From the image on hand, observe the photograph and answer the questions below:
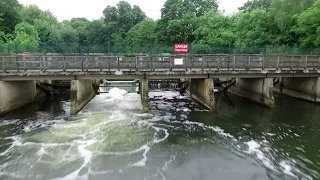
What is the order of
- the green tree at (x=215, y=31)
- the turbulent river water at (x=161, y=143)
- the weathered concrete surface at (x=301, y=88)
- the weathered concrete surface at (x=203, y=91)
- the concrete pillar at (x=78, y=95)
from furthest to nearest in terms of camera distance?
the green tree at (x=215, y=31)
the weathered concrete surface at (x=301, y=88)
the weathered concrete surface at (x=203, y=91)
the concrete pillar at (x=78, y=95)
the turbulent river water at (x=161, y=143)

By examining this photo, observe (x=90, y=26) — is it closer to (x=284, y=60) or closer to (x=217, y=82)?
(x=217, y=82)

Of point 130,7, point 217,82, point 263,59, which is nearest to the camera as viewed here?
point 263,59

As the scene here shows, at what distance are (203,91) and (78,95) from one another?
11.6 meters

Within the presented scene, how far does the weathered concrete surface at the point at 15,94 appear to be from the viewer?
21.2m

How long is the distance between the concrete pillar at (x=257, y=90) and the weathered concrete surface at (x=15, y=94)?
2324 centimetres

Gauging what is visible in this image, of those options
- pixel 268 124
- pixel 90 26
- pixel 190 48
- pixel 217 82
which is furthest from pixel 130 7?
pixel 268 124

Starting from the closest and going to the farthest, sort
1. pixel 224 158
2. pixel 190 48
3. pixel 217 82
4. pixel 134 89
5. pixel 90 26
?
pixel 224 158 → pixel 190 48 → pixel 134 89 → pixel 217 82 → pixel 90 26

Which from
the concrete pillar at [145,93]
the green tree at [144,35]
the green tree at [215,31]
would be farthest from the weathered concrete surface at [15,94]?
the green tree at [144,35]

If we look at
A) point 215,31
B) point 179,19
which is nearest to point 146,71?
point 215,31

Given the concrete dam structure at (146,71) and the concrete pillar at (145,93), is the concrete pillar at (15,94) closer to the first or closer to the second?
the concrete dam structure at (146,71)

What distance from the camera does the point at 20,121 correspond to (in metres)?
19.7

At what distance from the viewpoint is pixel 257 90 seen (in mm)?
26219

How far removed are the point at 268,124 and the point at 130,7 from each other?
75278 millimetres

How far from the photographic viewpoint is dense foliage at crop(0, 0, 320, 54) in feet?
93.0
